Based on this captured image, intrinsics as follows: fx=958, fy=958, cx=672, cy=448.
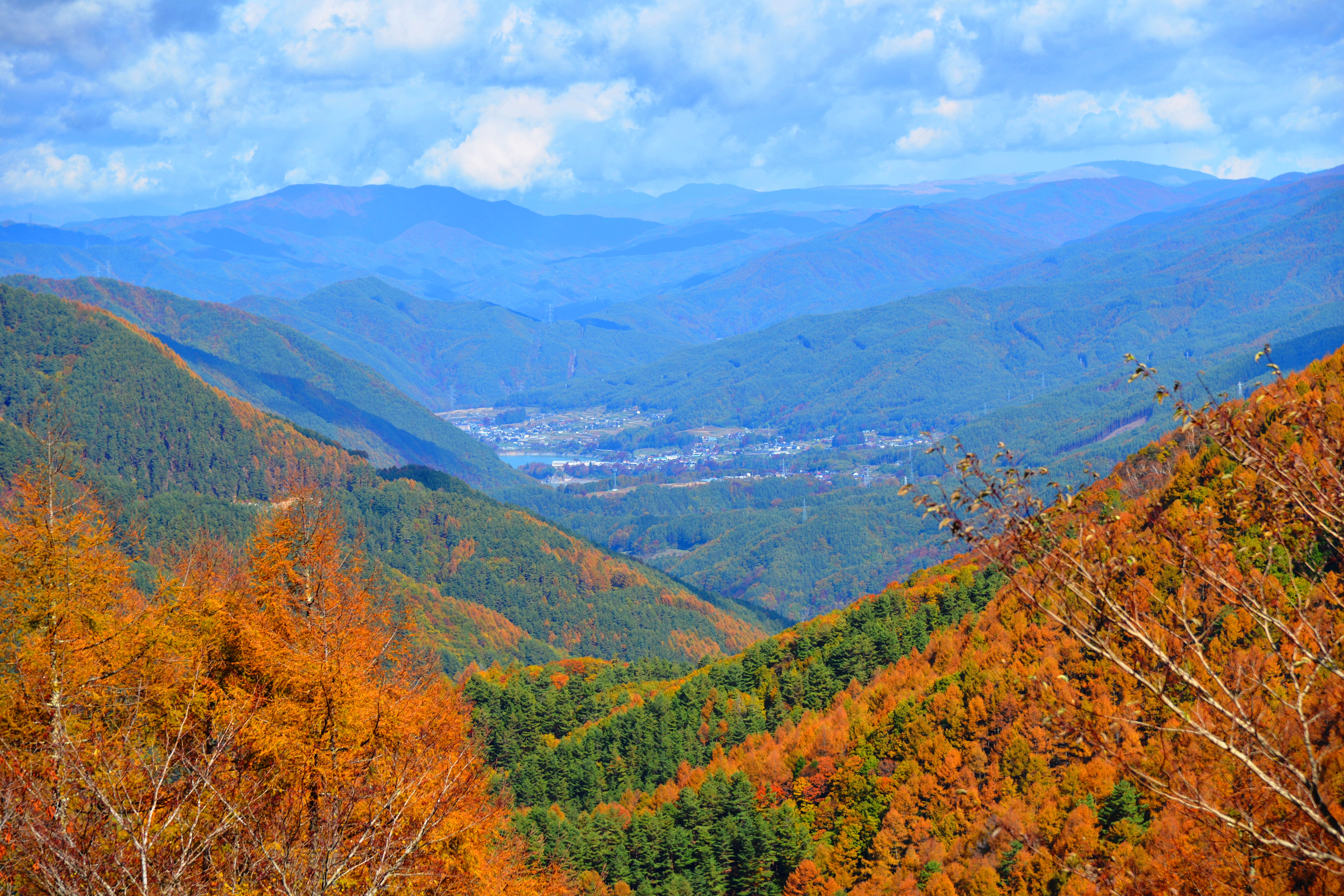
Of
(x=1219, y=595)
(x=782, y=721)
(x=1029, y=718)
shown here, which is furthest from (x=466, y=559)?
(x=1219, y=595)

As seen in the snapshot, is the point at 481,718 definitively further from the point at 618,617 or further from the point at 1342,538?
the point at 618,617

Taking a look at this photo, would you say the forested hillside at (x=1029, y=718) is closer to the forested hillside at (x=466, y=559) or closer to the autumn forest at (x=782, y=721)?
the autumn forest at (x=782, y=721)

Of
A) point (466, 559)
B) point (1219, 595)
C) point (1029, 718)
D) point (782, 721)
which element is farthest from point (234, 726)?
point (466, 559)

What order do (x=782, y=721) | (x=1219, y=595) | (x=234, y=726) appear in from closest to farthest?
(x=1219, y=595) < (x=234, y=726) < (x=782, y=721)

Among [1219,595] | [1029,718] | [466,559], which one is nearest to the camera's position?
[1219,595]

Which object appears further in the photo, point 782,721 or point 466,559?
point 466,559

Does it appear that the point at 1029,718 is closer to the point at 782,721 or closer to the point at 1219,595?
the point at 782,721

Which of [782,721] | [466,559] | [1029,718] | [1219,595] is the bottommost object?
[466,559]

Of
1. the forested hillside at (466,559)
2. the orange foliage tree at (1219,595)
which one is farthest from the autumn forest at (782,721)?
the forested hillside at (466,559)

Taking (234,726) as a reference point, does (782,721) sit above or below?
below

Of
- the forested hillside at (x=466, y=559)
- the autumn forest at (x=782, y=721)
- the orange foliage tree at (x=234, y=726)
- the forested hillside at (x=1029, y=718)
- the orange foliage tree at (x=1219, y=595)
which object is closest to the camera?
the orange foliage tree at (x=1219, y=595)
